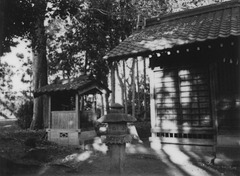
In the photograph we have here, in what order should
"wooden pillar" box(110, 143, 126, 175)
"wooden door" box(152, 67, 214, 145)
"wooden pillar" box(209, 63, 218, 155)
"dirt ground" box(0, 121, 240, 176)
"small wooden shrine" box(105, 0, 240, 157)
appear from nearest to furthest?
"wooden pillar" box(110, 143, 126, 175), "dirt ground" box(0, 121, 240, 176), "small wooden shrine" box(105, 0, 240, 157), "wooden pillar" box(209, 63, 218, 155), "wooden door" box(152, 67, 214, 145)

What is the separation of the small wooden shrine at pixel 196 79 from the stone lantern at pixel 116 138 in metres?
3.59

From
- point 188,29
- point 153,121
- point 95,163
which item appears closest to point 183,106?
point 153,121

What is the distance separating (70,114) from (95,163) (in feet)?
15.5

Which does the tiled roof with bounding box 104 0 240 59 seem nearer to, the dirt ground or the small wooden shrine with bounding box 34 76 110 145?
the dirt ground

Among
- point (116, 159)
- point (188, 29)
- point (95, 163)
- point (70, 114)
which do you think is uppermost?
Answer: point (188, 29)

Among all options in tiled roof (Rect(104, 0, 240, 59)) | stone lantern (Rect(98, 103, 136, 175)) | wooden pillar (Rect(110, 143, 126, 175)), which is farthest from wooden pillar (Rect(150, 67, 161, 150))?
wooden pillar (Rect(110, 143, 126, 175))

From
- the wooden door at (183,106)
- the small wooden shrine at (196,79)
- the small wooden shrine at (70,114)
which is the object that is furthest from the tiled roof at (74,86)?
the wooden door at (183,106)

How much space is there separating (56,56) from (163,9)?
580 inches

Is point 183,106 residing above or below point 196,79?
below

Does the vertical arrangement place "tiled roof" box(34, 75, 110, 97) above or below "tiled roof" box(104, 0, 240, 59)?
below

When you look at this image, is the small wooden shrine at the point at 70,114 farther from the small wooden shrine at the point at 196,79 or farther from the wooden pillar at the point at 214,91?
the wooden pillar at the point at 214,91

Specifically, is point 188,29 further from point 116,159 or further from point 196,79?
point 116,159

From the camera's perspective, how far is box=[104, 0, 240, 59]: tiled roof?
292 inches

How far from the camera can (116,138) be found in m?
4.81
